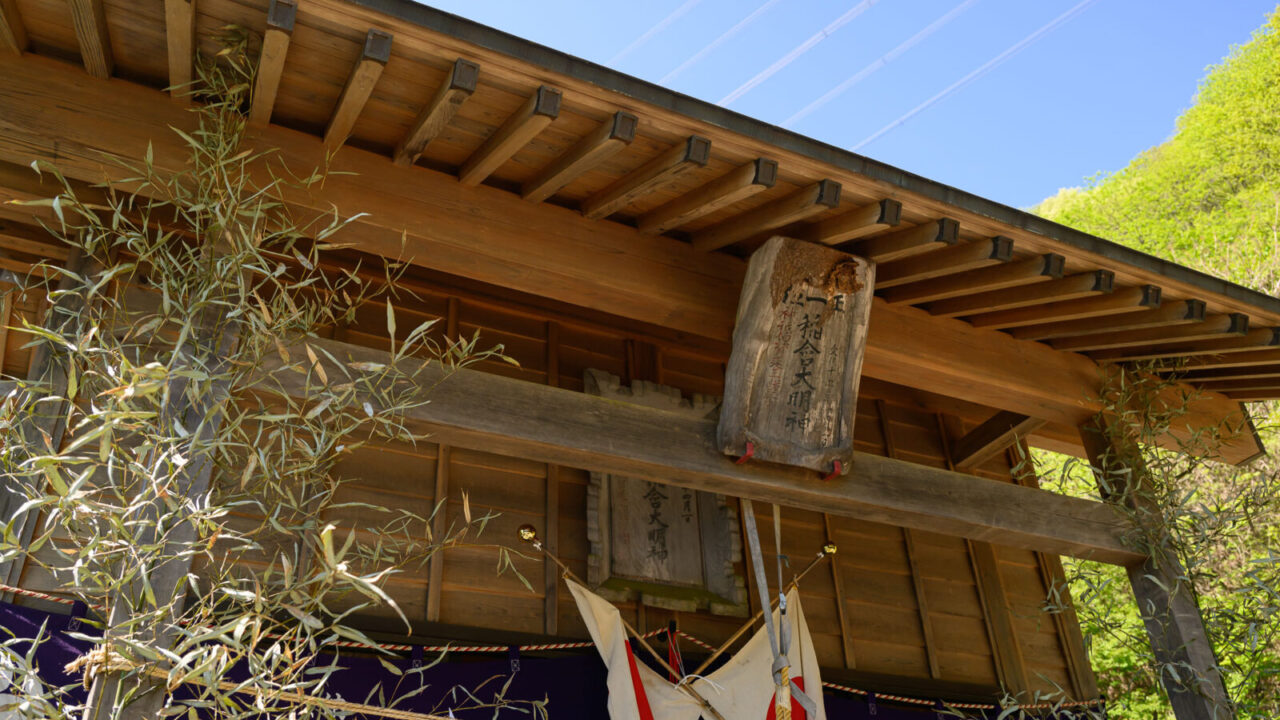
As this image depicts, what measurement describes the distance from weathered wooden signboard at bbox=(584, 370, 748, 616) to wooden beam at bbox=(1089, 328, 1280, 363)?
1.78 m

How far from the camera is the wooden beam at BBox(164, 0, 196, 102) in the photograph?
222 centimetres

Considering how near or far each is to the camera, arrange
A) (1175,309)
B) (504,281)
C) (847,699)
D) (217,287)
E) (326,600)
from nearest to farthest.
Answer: (217,287) → (504,281) → (326,600) → (1175,309) → (847,699)

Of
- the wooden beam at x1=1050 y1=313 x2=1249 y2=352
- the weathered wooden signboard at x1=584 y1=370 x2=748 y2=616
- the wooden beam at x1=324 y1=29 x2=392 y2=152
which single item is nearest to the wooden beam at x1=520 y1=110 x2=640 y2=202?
the wooden beam at x1=324 y1=29 x2=392 y2=152

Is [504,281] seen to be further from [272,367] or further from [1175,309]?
[1175,309]

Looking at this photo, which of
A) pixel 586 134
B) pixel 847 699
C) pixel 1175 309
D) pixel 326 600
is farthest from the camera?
pixel 847 699

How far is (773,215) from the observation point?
121 inches

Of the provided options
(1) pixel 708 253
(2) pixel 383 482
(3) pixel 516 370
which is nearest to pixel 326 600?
(2) pixel 383 482

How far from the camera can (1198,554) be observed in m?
3.69

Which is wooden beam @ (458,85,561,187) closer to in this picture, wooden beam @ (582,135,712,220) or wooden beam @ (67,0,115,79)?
wooden beam @ (582,135,712,220)

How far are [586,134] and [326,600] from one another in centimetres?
188

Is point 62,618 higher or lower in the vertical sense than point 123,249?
lower

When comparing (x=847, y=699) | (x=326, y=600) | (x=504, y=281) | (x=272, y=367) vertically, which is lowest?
(x=847, y=699)

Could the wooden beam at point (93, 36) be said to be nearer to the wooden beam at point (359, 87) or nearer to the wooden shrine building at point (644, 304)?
the wooden shrine building at point (644, 304)

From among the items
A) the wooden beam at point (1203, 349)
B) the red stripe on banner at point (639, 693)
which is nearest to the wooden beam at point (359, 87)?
the red stripe on banner at point (639, 693)
